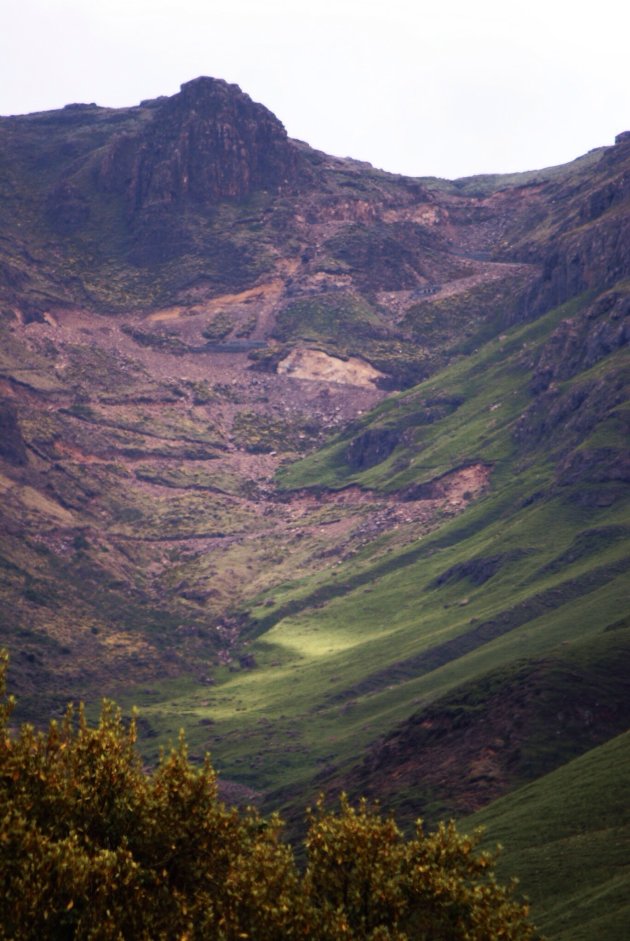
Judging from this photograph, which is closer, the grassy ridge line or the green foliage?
the green foliage

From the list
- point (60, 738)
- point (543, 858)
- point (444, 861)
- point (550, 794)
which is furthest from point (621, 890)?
point (60, 738)

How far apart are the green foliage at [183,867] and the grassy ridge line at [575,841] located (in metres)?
43.0

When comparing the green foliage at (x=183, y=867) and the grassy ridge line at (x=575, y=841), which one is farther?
the grassy ridge line at (x=575, y=841)

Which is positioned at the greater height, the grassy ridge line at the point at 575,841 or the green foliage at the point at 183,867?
the green foliage at the point at 183,867

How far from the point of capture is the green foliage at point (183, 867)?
59.4 metres

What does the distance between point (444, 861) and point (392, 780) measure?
119817 millimetres

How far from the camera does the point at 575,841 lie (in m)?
132

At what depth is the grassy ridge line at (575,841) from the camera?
11081 centimetres

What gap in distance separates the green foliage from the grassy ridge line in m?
43.0

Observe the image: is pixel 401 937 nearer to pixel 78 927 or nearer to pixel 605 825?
pixel 78 927

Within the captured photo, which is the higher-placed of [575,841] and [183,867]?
[183,867]

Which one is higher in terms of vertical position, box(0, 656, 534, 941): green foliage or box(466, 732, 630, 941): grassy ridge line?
box(0, 656, 534, 941): green foliage

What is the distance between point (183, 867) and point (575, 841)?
2918 inches

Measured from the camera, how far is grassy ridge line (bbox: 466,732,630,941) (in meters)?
111
